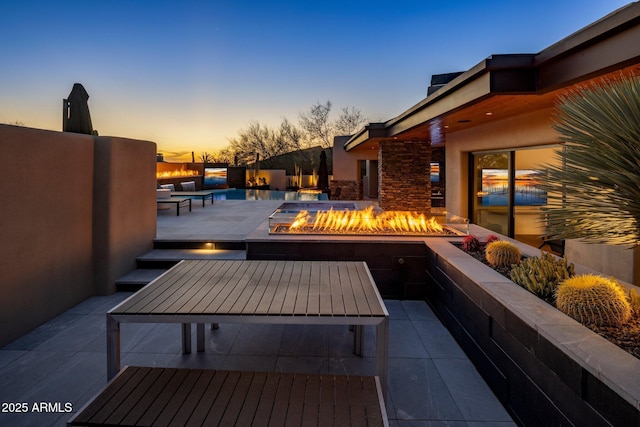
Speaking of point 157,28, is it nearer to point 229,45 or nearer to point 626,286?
point 229,45

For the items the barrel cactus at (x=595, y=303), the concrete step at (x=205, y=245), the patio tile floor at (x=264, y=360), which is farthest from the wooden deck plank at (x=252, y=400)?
the concrete step at (x=205, y=245)

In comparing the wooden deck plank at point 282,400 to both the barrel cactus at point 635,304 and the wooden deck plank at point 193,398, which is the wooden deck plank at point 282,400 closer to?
the wooden deck plank at point 193,398

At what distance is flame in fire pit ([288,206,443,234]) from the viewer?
5.54 metres

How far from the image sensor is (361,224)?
5941 millimetres

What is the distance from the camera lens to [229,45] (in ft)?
57.7

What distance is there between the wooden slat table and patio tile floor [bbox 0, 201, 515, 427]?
34 cm

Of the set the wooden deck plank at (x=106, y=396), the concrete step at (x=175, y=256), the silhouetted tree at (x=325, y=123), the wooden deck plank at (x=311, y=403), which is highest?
the silhouetted tree at (x=325, y=123)

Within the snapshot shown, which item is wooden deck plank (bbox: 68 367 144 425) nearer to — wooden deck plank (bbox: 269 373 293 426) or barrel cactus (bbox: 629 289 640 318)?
wooden deck plank (bbox: 269 373 293 426)

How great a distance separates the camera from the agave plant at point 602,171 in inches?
68.9

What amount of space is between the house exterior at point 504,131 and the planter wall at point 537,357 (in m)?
0.68

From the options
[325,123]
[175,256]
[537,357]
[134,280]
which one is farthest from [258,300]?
[325,123]

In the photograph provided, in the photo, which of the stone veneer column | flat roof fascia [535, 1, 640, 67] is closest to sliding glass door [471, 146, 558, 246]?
the stone veneer column

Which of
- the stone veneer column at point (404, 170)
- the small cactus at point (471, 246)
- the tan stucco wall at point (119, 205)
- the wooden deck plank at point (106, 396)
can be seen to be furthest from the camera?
the stone veneer column at point (404, 170)

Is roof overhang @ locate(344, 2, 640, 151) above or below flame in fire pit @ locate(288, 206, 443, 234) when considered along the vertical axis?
above
